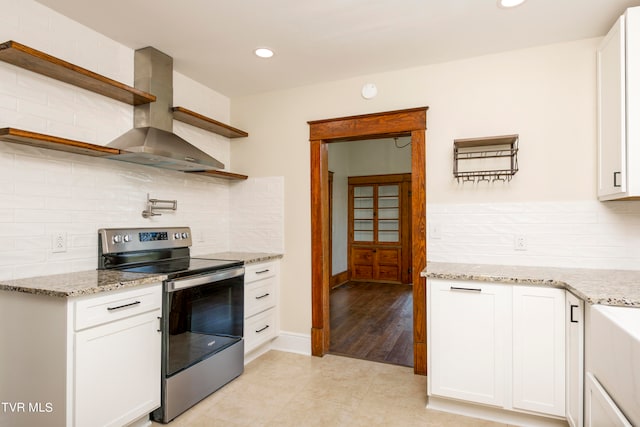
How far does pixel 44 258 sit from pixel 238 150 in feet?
6.38

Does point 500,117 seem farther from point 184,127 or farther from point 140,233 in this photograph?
point 140,233

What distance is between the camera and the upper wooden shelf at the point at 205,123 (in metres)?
2.79

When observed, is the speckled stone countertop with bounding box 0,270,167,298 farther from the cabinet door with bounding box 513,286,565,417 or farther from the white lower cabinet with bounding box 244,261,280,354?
the cabinet door with bounding box 513,286,565,417

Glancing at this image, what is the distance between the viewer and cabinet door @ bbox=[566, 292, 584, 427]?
1.77 m

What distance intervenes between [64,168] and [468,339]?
2627 millimetres


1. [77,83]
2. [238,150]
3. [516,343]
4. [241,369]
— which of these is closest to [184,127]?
[238,150]

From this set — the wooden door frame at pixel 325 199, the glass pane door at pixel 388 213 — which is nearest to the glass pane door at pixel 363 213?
the glass pane door at pixel 388 213

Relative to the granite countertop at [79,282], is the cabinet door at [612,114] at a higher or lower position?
higher

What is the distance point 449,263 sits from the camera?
8.76 feet

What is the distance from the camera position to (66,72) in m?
2.02

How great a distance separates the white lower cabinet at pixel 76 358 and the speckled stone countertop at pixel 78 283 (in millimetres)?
48

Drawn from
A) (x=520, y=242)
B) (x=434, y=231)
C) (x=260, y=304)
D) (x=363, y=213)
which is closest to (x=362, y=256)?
(x=363, y=213)

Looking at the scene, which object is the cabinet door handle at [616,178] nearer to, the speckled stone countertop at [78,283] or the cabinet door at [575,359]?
the cabinet door at [575,359]

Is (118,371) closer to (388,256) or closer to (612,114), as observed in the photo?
(612,114)
